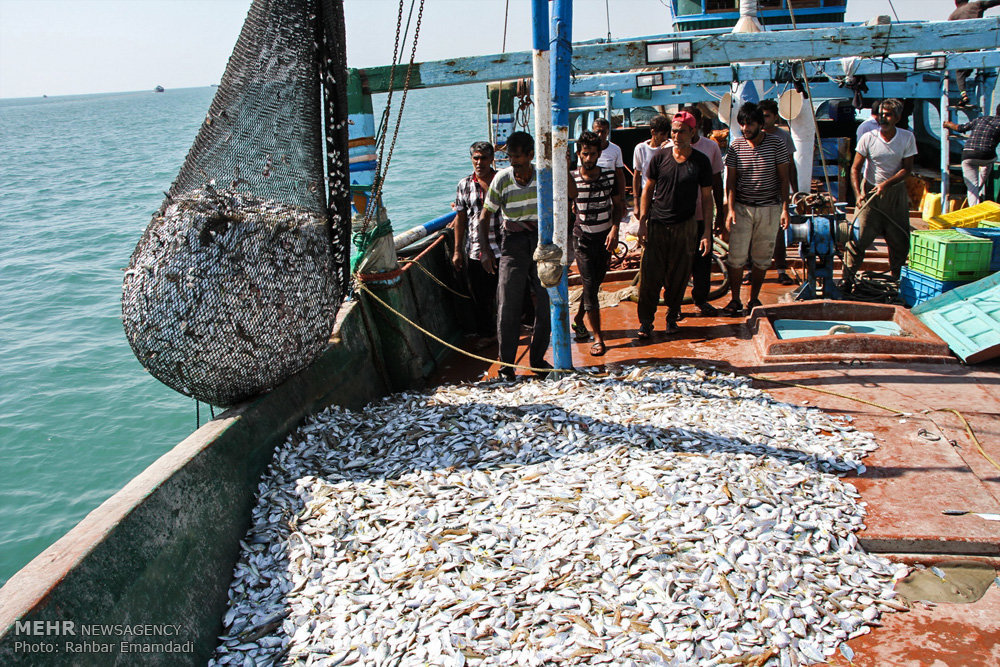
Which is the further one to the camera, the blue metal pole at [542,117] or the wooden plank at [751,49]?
the wooden plank at [751,49]

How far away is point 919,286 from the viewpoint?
642 centimetres

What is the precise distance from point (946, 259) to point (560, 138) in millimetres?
3933

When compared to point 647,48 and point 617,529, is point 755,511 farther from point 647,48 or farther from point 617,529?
point 647,48

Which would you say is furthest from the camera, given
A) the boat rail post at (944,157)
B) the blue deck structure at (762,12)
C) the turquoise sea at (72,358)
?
the blue deck structure at (762,12)

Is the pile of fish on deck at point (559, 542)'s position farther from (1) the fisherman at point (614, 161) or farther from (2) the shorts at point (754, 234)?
(2) the shorts at point (754, 234)

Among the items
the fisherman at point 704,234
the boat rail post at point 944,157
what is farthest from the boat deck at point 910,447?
the boat rail post at point 944,157

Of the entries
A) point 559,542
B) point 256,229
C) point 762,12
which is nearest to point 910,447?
point 559,542

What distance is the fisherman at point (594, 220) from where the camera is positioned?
595 cm

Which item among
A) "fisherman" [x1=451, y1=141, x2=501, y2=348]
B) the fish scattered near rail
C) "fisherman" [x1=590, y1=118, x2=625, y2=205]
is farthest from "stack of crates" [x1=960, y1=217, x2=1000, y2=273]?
the fish scattered near rail

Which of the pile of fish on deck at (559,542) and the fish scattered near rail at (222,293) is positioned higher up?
the fish scattered near rail at (222,293)

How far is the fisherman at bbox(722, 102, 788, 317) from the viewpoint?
6.36 metres

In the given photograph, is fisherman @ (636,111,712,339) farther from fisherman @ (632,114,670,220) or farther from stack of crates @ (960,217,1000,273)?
stack of crates @ (960,217,1000,273)

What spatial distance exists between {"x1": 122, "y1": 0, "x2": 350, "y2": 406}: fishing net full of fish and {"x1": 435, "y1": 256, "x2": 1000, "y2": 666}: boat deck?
2.40 meters

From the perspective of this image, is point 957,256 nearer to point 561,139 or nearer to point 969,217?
point 969,217
